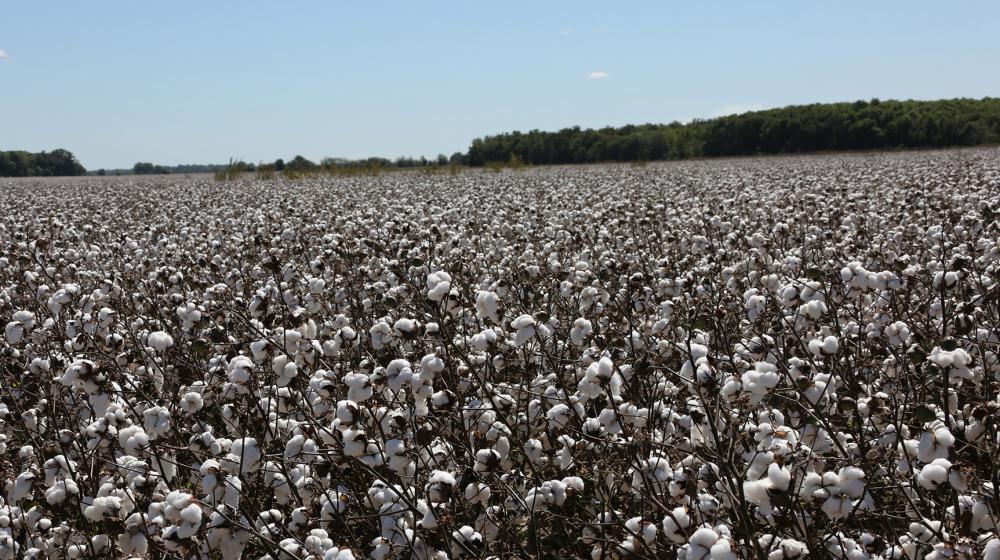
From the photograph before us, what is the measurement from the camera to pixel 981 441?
2771mm

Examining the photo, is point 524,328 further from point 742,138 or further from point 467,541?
point 742,138

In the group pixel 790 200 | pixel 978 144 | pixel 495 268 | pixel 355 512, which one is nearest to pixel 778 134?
pixel 978 144

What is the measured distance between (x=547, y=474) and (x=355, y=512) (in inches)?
39.1

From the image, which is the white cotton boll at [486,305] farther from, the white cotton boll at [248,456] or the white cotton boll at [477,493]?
the white cotton boll at [248,456]

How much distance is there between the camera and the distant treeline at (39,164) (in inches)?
2968

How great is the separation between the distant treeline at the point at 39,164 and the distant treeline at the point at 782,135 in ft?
150

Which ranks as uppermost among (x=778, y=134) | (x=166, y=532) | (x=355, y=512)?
(x=778, y=134)

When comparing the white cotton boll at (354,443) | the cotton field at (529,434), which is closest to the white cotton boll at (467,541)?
the cotton field at (529,434)

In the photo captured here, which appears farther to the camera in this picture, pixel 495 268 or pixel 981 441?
pixel 495 268

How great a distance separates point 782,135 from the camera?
66250 mm

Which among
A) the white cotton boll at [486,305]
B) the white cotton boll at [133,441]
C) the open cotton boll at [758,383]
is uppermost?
the white cotton boll at [486,305]

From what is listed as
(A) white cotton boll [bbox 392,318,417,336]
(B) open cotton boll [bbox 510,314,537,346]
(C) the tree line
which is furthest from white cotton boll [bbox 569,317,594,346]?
(C) the tree line

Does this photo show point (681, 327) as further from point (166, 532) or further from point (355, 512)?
point (166, 532)

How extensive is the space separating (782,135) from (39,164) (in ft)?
254
